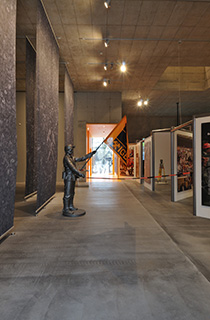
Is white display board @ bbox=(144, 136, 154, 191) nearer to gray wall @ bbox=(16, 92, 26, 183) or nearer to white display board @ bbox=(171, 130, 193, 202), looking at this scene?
white display board @ bbox=(171, 130, 193, 202)

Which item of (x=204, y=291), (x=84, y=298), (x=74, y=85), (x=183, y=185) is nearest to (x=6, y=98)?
(x=84, y=298)

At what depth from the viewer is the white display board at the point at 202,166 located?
474 cm

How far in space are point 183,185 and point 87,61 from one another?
Result: 5.78 metres

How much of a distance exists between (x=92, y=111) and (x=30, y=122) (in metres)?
5.52

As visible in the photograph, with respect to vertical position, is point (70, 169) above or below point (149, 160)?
below

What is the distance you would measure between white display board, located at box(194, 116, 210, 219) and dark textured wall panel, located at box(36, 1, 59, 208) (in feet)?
11.5

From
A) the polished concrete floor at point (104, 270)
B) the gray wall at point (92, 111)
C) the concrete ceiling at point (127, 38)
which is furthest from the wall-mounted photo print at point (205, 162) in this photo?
the gray wall at point (92, 111)

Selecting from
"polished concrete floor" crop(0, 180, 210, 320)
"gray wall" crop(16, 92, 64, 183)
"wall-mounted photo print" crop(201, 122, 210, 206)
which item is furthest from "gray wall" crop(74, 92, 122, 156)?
"polished concrete floor" crop(0, 180, 210, 320)

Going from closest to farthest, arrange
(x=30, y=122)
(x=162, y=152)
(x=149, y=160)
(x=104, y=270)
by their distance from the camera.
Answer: (x=104, y=270) < (x=30, y=122) < (x=149, y=160) < (x=162, y=152)

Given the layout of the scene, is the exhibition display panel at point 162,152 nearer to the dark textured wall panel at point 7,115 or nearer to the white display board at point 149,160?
the white display board at point 149,160

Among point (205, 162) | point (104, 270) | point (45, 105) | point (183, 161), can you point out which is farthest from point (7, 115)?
point (183, 161)

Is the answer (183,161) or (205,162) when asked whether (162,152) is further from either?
(205,162)

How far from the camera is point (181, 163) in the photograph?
6816 millimetres

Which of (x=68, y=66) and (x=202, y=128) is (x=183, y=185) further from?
(x=68, y=66)
